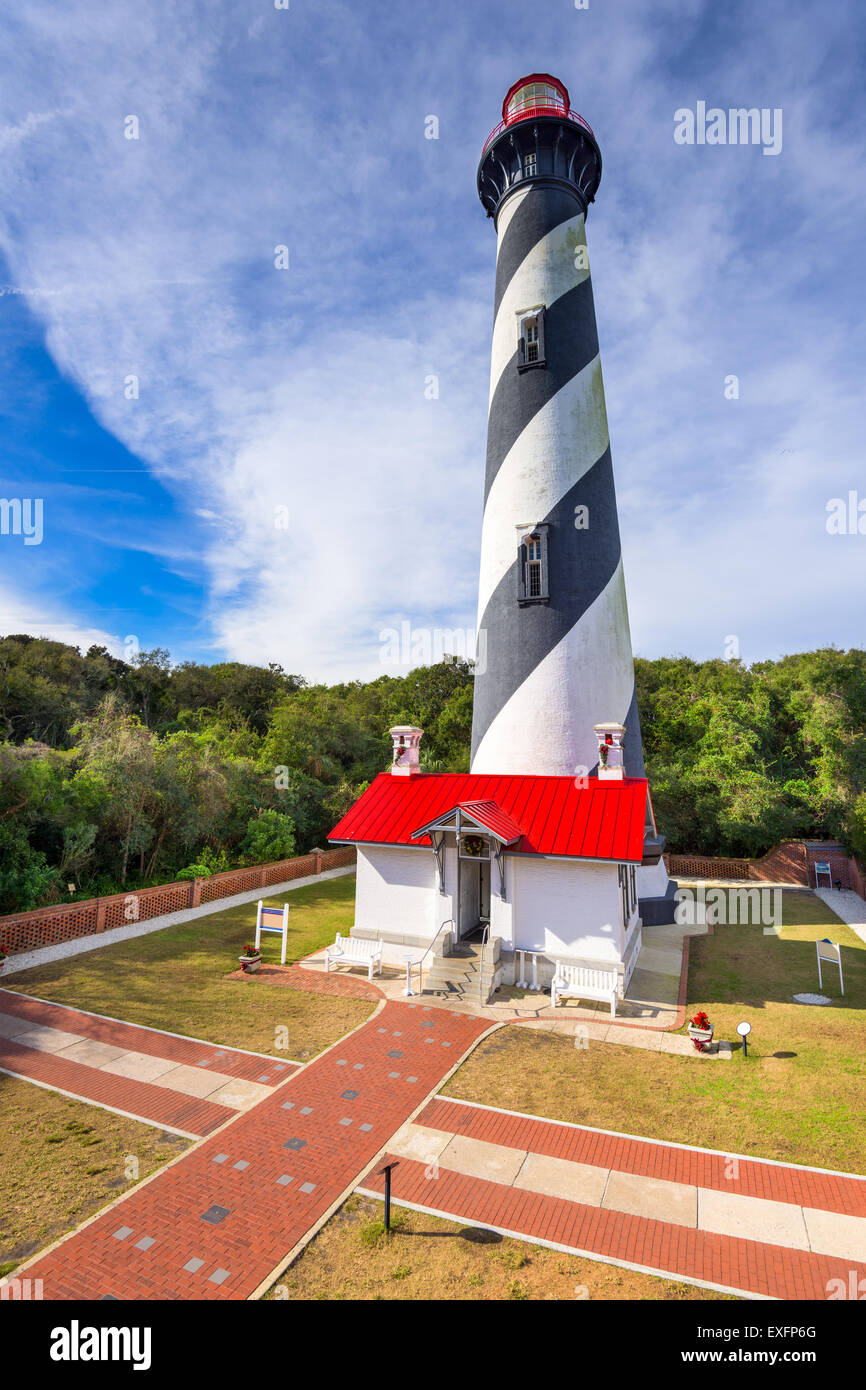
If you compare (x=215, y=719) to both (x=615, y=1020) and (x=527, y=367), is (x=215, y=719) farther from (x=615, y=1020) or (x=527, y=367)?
(x=615, y=1020)

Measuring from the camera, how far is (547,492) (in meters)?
18.4

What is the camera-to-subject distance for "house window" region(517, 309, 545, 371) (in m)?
18.8

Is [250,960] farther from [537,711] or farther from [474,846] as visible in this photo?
[537,711]

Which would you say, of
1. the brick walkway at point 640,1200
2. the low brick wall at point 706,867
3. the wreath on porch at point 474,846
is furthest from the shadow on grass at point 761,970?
the low brick wall at point 706,867

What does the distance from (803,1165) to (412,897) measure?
943cm

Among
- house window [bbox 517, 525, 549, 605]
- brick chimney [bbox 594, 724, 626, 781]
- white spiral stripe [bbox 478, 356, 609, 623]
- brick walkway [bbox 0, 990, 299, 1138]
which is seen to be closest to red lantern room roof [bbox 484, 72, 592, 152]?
white spiral stripe [bbox 478, 356, 609, 623]

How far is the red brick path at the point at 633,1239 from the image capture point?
6.48m

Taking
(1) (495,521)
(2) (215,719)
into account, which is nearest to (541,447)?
(1) (495,521)

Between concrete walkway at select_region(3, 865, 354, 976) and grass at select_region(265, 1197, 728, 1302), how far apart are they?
39.9ft

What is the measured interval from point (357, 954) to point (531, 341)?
57.4 feet

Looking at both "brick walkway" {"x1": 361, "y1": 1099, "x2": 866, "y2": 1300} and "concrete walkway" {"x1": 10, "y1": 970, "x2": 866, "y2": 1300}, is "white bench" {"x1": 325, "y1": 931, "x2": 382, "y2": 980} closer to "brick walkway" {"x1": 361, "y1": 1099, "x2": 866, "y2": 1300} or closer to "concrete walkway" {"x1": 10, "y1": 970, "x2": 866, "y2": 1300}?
"concrete walkway" {"x1": 10, "y1": 970, "x2": 866, "y2": 1300}

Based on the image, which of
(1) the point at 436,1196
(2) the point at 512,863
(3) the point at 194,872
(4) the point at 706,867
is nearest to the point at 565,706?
(2) the point at 512,863

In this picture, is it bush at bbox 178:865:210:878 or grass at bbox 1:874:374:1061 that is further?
bush at bbox 178:865:210:878
